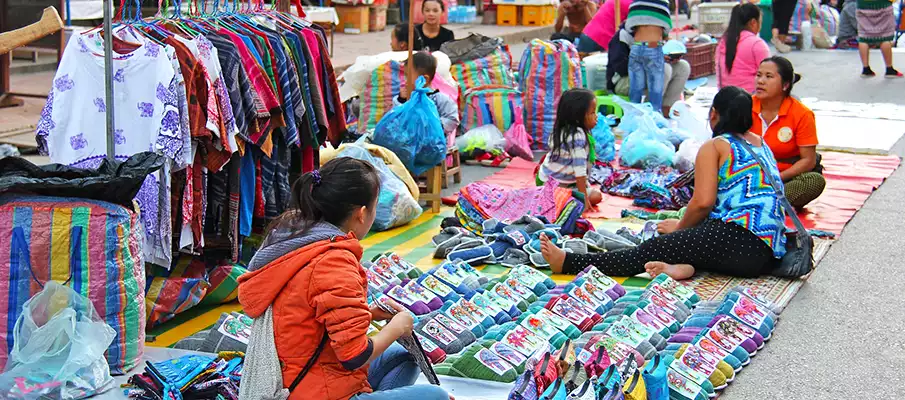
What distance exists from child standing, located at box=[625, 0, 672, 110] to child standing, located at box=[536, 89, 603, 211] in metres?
3.37

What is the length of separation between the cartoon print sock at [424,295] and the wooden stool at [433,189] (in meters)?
2.26

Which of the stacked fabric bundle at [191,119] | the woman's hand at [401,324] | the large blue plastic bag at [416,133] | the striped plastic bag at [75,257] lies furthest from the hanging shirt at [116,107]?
the large blue plastic bag at [416,133]

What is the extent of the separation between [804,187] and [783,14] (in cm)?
1115

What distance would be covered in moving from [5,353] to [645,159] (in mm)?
5720

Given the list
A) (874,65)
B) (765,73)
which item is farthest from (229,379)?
(874,65)

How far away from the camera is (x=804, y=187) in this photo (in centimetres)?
710

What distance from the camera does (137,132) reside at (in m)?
4.59

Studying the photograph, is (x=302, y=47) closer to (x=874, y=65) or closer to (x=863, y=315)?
(x=863, y=315)

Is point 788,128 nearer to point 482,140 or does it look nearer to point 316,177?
point 482,140

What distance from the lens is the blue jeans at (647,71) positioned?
1025 cm

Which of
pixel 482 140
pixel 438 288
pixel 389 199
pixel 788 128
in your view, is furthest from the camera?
pixel 482 140

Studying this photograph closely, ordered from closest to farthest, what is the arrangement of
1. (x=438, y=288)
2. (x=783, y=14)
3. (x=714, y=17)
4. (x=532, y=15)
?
(x=438, y=288) → (x=783, y=14) → (x=714, y=17) → (x=532, y=15)

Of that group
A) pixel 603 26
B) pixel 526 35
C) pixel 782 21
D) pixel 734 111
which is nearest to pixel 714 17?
pixel 782 21

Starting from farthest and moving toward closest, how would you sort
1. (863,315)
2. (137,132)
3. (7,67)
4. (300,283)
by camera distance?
(7,67) → (863,315) → (137,132) → (300,283)
